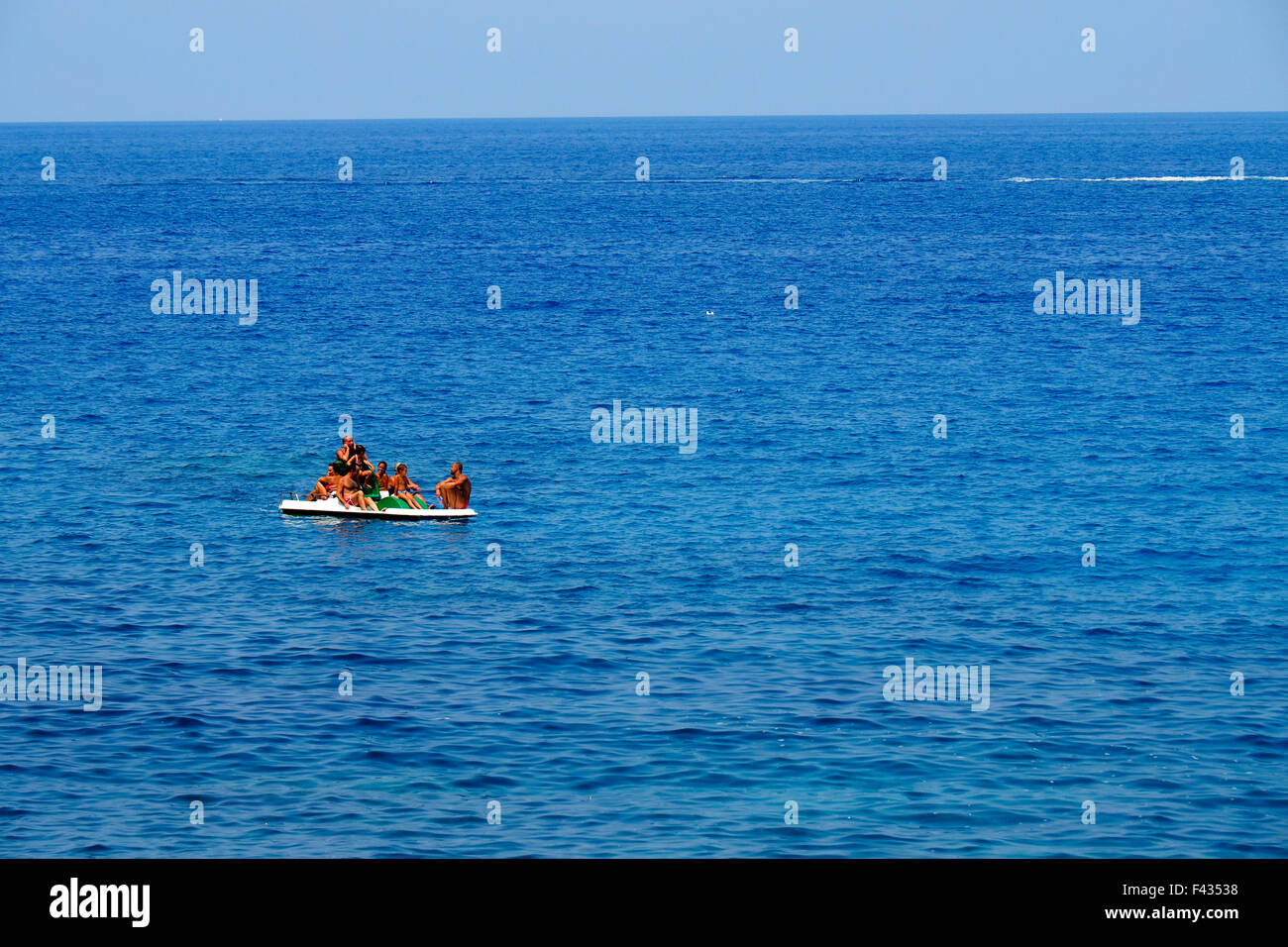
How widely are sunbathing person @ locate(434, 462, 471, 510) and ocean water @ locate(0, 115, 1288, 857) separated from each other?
1.27m

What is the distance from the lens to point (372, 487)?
156 ft

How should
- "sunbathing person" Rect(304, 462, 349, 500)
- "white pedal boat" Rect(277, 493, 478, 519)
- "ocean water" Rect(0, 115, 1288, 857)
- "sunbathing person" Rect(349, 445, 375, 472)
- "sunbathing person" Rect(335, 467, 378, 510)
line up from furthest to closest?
"sunbathing person" Rect(304, 462, 349, 500)
"sunbathing person" Rect(349, 445, 375, 472)
"sunbathing person" Rect(335, 467, 378, 510)
"white pedal boat" Rect(277, 493, 478, 519)
"ocean water" Rect(0, 115, 1288, 857)

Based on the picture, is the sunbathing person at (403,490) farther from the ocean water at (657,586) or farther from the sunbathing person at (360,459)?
the ocean water at (657,586)

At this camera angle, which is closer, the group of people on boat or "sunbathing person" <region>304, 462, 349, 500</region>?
the group of people on boat

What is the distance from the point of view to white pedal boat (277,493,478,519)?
47.1 metres

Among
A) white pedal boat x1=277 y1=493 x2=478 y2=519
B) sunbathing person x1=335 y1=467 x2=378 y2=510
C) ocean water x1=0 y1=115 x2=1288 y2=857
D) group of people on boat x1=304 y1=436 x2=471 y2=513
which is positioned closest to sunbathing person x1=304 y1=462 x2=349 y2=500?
group of people on boat x1=304 y1=436 x2=471 y2=513

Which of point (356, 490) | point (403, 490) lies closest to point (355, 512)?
point (356, 490)

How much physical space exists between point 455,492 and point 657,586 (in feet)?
31.2

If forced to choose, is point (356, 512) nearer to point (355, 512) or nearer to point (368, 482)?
point (355, 512)

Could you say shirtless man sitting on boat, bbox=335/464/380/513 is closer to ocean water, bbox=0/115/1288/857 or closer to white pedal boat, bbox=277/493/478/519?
white pedal boat, bbox=277/493/478/519

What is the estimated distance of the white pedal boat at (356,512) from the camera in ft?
155

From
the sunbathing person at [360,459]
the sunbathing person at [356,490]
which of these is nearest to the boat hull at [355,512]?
the sunbathing person at [356,490]
